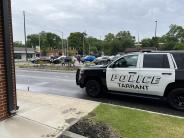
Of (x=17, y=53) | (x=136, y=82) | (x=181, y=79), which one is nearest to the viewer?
(x=181, y=79)

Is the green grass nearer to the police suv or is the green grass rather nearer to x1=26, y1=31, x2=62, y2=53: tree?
the police suv

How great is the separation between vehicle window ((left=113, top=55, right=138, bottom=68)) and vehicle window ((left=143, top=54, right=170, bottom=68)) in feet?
1.25

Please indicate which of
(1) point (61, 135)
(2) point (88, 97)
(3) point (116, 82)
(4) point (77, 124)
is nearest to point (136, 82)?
(3) point (116, 82)

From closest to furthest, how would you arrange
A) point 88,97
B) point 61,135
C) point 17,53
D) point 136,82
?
1. point 61,135
2. point 136,82
3. point 88,97
4. point 17,53

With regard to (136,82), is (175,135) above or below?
below

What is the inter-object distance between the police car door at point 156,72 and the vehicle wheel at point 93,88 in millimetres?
1947

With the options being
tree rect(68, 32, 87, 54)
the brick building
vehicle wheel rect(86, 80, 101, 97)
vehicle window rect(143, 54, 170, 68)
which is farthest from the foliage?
the brick building

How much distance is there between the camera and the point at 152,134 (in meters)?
5.70

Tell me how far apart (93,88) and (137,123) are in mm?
4128

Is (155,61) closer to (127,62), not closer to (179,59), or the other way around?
(179,59)

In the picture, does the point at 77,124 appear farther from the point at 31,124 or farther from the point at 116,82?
the point at 116,82

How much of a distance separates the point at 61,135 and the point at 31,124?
0.92 meters

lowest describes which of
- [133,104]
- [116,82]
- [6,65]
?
[133,104]

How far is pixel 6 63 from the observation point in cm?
642
